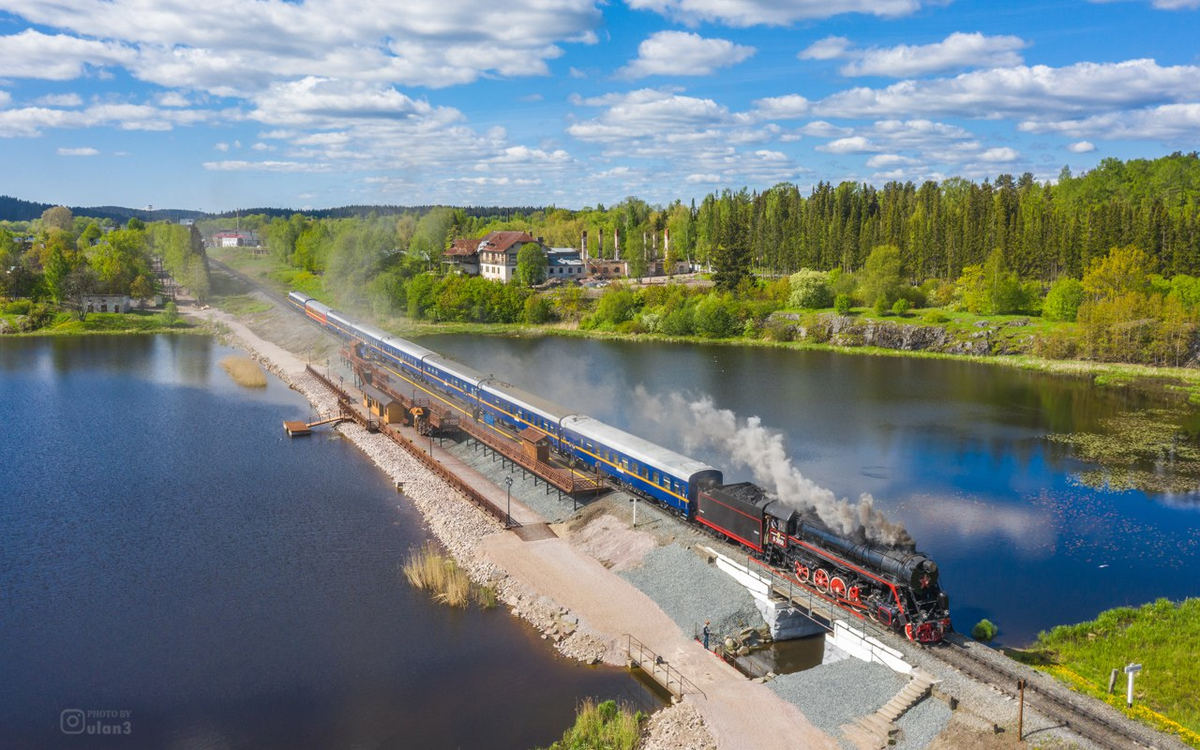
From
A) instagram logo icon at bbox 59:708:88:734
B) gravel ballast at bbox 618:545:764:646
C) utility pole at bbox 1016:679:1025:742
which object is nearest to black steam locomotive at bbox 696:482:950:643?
gravel ballast at bbox 618:545:764:646

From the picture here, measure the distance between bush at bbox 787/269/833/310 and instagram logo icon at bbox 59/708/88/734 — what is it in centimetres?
10086

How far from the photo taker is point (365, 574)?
3416 cm

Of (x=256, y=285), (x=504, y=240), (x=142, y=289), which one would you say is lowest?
(x=142, y=289)

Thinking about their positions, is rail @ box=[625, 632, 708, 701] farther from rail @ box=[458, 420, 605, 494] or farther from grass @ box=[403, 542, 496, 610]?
rail @ box=[458, 420, 605, 494]

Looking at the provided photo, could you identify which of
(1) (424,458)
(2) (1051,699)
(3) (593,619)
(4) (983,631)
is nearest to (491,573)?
(3) (593,619)

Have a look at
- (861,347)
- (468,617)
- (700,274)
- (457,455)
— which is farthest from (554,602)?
(700,274)

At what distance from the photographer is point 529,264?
5143 inches

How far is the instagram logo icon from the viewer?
23797mm

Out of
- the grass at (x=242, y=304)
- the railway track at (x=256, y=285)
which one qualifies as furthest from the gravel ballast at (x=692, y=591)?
the grass at (x=242, y=304)

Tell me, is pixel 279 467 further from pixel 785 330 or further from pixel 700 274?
pixel 700 274

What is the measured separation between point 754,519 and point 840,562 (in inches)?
173

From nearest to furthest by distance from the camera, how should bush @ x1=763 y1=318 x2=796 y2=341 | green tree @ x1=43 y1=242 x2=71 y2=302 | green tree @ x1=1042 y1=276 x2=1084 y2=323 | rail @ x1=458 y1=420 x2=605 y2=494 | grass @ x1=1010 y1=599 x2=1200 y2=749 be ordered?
grass @ x1=1010 y1=599 x2=1200 y2=749
rail @ x1=458 y1=420 x2=605 y2=494
green tree @ x1=1042 y1=276 x2=1084 y2=323
bush @ x1=763 y1=318 x2=796 y2=341
green tree @ x1=43 y1=242 x2=71 y2=302

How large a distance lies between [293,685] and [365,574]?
8556 millimetres

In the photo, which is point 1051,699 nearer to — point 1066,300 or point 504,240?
point 1066,300
